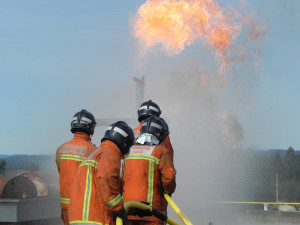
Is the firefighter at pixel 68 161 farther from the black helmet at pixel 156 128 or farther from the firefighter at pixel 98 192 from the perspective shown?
the firefighter at pixel 98 192

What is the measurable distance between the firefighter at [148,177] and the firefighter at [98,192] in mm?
1592

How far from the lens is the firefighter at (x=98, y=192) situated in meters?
5.24

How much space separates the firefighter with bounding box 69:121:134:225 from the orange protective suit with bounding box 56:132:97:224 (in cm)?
227

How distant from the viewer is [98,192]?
5289 millimetres

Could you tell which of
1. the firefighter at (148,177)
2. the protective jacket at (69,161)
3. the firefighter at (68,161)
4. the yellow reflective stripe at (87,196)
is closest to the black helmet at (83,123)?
the firefighter at (68,161)

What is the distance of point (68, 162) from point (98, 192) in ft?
8.26

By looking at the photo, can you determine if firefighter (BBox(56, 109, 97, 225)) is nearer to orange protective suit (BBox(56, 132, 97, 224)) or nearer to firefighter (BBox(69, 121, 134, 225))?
orange protective suit (BBox(56, 132, 97, 224))

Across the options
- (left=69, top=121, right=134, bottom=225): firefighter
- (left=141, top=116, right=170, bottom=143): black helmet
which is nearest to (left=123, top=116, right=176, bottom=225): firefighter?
(left=141, top=116, right=170, bottom=143): black helmet

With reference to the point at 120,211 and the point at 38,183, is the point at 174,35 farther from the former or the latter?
the point at 120,211

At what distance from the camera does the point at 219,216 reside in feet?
64.7

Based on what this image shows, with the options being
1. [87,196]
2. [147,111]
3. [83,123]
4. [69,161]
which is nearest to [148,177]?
[69,161]

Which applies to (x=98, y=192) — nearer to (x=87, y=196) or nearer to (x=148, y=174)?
(x=87, y=196)

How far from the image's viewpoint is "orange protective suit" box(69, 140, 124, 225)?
17.2ft

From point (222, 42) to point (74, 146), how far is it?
21631mm
